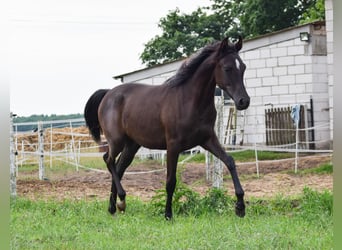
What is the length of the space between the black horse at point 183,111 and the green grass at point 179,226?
0.33m

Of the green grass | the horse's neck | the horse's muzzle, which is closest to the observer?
the green grass

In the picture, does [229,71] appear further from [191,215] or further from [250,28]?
[250,28]

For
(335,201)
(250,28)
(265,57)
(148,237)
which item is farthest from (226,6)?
(335,201)

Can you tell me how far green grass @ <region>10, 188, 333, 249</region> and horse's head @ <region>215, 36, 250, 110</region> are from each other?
1068 millimetres

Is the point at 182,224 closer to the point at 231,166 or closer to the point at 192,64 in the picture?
the point at 231,166

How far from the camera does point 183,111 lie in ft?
18.7

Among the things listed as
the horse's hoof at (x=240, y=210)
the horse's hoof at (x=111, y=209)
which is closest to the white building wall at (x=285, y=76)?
the horse's hoof at (x=111, y=209)

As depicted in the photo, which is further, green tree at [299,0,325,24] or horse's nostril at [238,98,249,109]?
green tree at [299,0,325,24]

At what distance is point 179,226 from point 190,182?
15.5 feet

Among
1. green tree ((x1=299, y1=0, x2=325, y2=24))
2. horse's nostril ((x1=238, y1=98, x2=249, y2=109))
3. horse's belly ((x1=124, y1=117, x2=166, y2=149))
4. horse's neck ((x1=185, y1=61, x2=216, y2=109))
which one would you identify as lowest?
horse's belly ((x1=124, y1=117, x2=166, y2=149))

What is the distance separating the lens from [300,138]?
45.1 feet

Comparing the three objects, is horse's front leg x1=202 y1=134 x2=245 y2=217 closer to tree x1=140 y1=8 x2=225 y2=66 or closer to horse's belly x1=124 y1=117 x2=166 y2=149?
horse's belly x1=124 y1=117 x2=166 y2=149

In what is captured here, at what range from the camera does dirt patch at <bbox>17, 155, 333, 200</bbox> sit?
823cm

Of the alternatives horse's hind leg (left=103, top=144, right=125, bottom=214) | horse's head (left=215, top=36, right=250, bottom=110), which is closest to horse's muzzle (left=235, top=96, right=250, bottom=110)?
horse's head (left=215, top=36, right=250, bottom=110)
